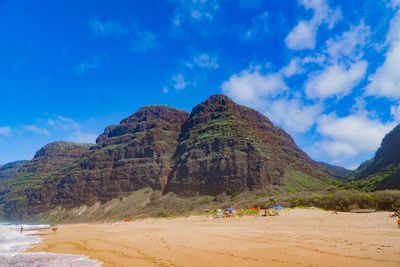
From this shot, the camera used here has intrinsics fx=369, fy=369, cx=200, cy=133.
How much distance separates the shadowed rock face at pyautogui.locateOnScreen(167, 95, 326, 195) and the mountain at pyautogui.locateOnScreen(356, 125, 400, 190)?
26.8 metres

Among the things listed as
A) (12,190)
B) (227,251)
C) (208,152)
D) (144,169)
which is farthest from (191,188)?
(12,190)

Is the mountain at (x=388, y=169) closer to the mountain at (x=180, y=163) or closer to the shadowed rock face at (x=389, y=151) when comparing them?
the shadowed rock face at (x=389, y=151)

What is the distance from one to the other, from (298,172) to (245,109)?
133ft

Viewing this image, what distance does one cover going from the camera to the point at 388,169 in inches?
3720

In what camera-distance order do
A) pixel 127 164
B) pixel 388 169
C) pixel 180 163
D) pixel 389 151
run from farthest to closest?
pixel 127 164, pixel 180 163, pixel 389 151, pixel 388 169

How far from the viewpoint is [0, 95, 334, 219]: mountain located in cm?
11312

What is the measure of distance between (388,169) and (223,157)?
1818 inches

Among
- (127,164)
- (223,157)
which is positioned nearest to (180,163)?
(223,157)

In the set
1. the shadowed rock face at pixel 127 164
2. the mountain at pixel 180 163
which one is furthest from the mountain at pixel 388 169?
the shadowed rock face at pixel 127 164

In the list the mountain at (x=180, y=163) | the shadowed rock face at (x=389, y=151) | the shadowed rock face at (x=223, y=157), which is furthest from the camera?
the mountain at (x=180, y=163)

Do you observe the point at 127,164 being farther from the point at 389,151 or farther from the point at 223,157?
the point at 389,151

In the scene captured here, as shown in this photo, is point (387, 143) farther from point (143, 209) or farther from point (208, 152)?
point (143, 209)

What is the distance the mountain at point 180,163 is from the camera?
113 metres

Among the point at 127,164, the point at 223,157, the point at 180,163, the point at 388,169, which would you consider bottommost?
the point at 388,169
